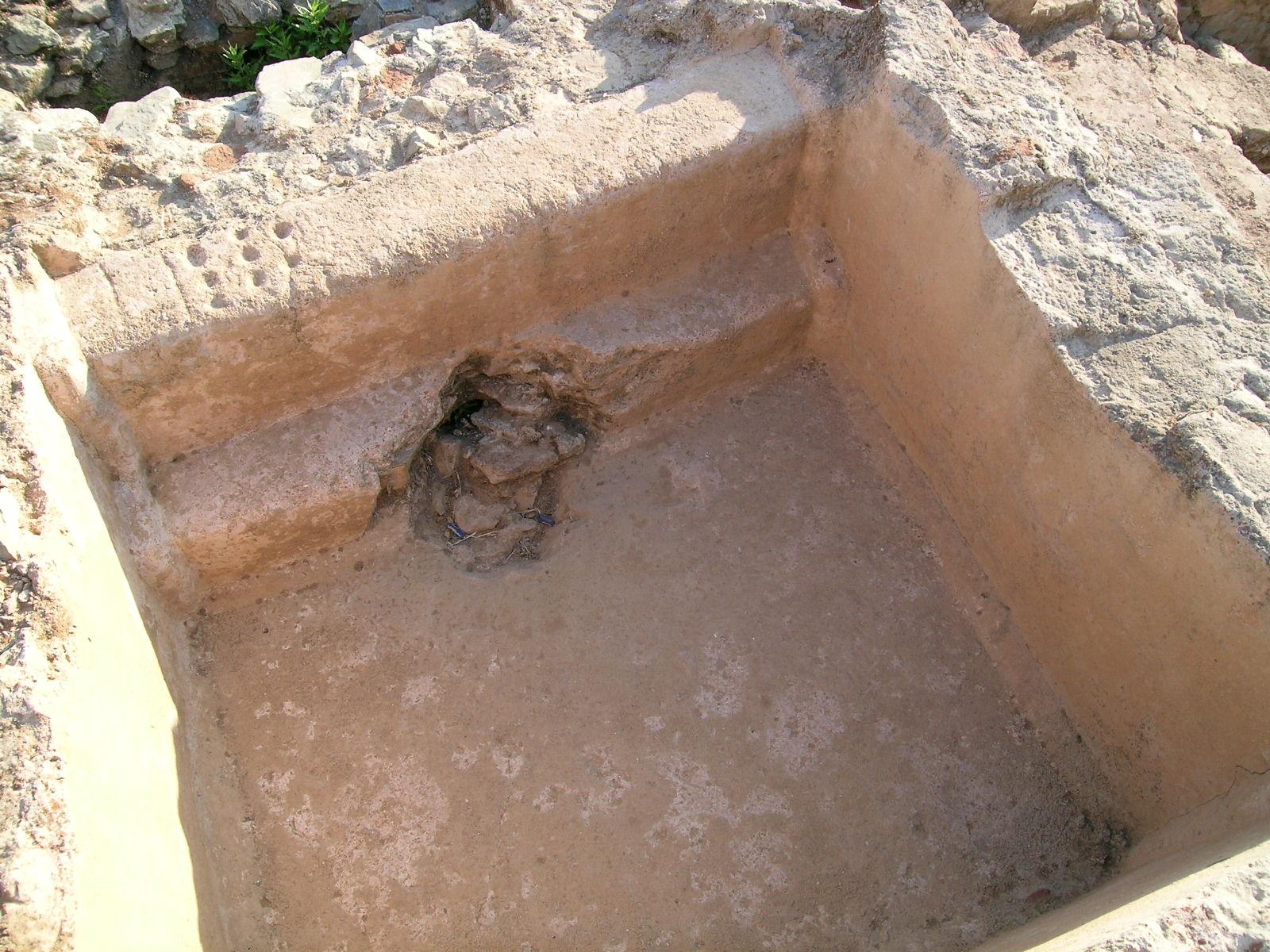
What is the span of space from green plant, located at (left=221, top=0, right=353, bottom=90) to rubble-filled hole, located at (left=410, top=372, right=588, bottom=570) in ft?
7.41

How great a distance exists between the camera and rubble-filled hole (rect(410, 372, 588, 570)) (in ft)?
10.8

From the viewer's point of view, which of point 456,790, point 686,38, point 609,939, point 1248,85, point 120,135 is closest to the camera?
point 609,939

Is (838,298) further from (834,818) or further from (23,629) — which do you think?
(23,629)

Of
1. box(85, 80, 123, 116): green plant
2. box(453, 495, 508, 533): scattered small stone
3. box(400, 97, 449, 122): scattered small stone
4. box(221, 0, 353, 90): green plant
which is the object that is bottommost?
box(453, 495, 508, 533): scattered small stone

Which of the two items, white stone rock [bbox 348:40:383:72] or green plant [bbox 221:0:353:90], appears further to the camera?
green plant [bbox 221:0:353:90]

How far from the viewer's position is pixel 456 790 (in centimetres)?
288

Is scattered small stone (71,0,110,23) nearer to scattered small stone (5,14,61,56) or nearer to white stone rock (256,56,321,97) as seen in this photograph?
scattered small stone (5,14,61,56)

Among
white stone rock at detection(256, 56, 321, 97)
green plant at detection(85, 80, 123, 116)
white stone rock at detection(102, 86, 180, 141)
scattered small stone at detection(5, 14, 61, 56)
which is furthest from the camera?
green plant at detection(85, 80, 123, 116)

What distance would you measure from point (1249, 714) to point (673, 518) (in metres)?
1.69

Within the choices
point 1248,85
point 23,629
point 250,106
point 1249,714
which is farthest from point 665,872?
point 1248,85

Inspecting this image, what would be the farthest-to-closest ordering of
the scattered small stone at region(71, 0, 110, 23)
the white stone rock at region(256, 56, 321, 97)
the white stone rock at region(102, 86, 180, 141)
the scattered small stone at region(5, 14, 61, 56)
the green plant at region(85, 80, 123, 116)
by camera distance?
1. the green plant at region(85, 80, 123, 116)
2. the scattered small stone at region(71, 0, 110, 23)
3. the scattered small stone at region(5, 14, 61, 56)
4. the white stone rock at region(256, 56, 321, 97)
5. the white stone rock at region(102, 86, 180, 141)

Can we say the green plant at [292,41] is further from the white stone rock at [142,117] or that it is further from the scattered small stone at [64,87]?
the white stone rock at [142,117]

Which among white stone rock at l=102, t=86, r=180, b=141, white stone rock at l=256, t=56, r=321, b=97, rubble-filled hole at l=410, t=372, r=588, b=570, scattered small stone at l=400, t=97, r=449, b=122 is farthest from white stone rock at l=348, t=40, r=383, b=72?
rubble-filled hole at l=410, t=372, r=588, b=570

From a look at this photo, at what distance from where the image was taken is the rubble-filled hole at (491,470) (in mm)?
3299
